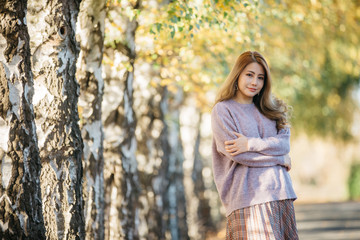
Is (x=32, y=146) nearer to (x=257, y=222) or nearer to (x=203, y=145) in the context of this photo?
(x=257, y=222)

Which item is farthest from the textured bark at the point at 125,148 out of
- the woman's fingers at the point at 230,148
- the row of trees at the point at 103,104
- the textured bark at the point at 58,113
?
the woman's fingers at the point at 230,148

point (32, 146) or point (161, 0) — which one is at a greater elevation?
point (161, 0)

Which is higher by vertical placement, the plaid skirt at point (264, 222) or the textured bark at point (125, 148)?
the textured bark at point (125, 148)

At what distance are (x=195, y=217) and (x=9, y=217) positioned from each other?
977 centimetres

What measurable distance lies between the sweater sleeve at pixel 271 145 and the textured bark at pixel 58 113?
4.68 feet

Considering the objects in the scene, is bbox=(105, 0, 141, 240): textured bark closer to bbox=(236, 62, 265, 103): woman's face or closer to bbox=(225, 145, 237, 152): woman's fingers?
bbox=(236, 62, 265, 103): woman's face

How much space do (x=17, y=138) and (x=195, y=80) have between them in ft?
24.0

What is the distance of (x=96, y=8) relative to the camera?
6324 mm

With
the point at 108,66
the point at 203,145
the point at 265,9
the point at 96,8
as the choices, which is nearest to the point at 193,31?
the point at 108,66

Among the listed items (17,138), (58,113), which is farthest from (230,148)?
(17,138)

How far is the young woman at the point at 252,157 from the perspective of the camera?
4.60m

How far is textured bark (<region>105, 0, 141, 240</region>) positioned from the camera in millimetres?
7254

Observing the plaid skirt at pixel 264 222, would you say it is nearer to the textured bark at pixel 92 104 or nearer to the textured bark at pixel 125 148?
the textured bark at pixel 92 104

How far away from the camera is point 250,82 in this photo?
16.2 feet
